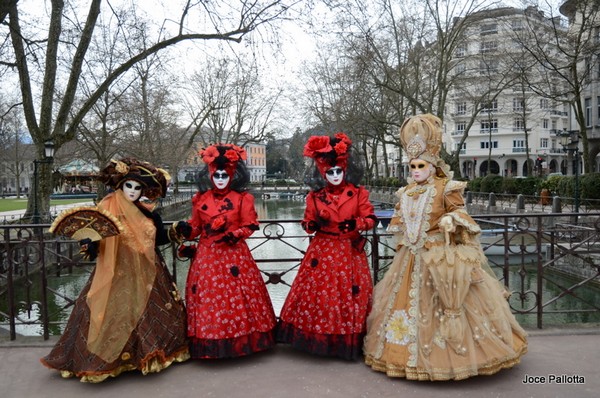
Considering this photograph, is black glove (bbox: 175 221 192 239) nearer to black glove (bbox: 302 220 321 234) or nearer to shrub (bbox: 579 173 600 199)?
black glove (bbox: 302 220 321 234)

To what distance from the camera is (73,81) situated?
11.6 m

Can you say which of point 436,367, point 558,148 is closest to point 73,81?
point 436,367

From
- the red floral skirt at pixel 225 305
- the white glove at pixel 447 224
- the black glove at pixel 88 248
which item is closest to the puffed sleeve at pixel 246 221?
the red floral skirt at pixel 225 305

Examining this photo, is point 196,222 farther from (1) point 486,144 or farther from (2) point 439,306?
(1) point 486,144

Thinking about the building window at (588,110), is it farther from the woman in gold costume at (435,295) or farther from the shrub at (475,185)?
the woman in gold costume at (435,295)

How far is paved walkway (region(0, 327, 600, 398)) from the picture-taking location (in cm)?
310

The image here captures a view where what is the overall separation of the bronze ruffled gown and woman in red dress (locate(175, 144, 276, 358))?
0.21 meters

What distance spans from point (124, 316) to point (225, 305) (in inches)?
27.9

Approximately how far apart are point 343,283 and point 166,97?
75.3 feet

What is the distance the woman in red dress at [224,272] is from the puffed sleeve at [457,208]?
1.46 meters

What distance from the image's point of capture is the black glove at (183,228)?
3723mm

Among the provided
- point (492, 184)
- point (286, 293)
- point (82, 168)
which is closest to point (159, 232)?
point (286, 293)

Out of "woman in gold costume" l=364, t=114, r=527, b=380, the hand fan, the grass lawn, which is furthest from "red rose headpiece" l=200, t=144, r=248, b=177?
the grass lawn

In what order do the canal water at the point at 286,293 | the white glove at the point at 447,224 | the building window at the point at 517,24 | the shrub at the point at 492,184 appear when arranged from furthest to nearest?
1. the shrub at the point at 492,184
2. the building window at the point at 517,24
3. the canal water at the point at 286,293
4. the white glove at the point at 447,224
